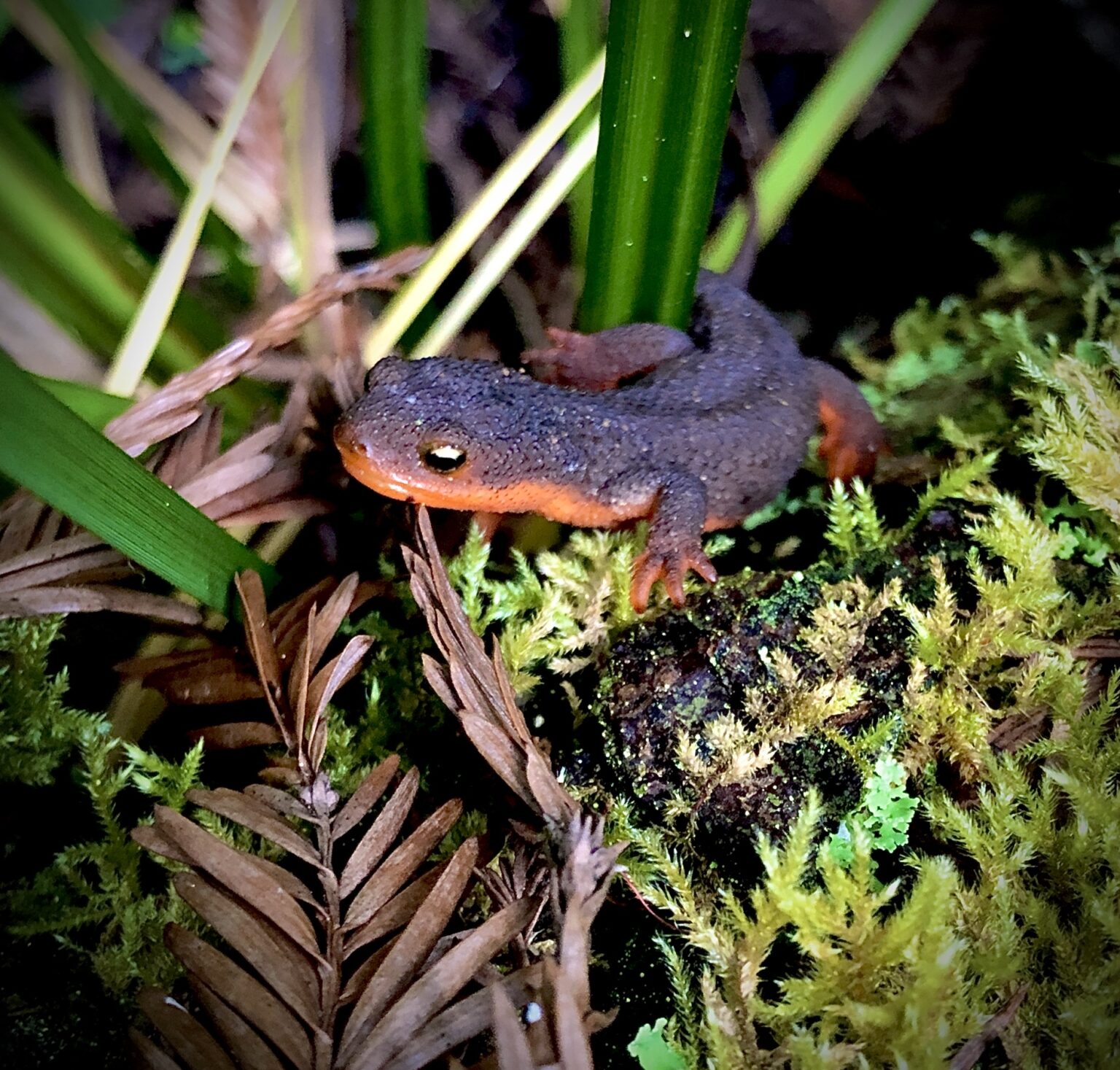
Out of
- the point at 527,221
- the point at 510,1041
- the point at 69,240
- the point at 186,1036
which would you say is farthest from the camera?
the point at 527,221

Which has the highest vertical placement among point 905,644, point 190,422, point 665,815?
point 190,422

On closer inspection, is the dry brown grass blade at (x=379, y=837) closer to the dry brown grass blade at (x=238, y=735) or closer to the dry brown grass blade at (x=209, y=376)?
the dry brown grass blade at (x=238, y=735)

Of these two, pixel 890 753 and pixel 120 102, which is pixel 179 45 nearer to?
pixel 120 102

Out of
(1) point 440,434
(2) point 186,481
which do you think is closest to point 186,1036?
(2) point 186,481

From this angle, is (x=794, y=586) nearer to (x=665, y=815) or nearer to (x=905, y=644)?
(x=905, y=644)

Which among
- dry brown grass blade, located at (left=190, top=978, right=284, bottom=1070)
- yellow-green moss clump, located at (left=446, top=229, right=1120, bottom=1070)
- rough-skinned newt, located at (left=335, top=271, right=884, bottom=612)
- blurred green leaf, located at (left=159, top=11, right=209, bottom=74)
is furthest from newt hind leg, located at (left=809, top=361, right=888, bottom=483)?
blurred green leaf, located at (left=159, top=11, right=209, bottom=74)

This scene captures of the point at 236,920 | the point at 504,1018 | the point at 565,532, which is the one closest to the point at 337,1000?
the point at 236,920
